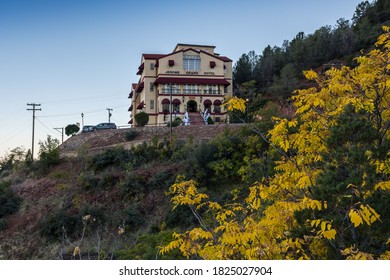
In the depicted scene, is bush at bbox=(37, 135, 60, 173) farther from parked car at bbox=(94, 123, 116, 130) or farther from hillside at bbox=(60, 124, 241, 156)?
parked car at bbox=(94, 123, 116, 130)

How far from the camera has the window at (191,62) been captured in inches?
1174

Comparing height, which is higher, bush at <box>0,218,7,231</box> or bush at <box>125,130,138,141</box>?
bush at <box>125,130,138,141</box>

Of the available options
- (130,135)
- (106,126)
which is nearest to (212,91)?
(106,126)

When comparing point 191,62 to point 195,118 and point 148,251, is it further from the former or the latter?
point 148,251

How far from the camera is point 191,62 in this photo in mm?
29875

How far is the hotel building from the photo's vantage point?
2950 centimetres

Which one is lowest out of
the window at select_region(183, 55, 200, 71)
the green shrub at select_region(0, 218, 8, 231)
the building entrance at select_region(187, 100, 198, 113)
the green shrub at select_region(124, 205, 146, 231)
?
the green shrub at select_region(0, 218, 8, 231)

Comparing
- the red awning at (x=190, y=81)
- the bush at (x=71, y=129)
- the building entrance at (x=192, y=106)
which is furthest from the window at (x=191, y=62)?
the bush at (x=71, y=129)

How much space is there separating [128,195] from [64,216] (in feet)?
8.80

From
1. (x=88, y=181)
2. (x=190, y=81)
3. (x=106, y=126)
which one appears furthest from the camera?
(x=106, y=126)

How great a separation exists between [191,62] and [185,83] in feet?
5.40

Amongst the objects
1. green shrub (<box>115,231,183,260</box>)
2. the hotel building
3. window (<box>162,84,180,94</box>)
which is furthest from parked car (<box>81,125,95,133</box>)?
green shrub (<box>115,231,183,260</box>)
